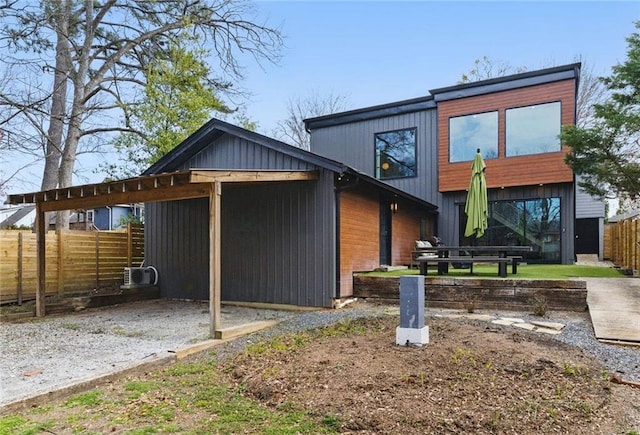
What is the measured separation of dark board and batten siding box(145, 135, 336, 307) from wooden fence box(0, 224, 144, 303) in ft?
2.39

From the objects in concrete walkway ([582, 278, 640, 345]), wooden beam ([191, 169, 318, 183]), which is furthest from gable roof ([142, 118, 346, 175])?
concrete walkway ([582, 278, 640, 345])

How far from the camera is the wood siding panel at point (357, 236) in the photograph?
8.14 m

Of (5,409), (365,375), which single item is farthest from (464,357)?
(5,409)

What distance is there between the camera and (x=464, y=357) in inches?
160

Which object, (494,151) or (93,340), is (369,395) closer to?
(93,340)

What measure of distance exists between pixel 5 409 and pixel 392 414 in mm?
2928

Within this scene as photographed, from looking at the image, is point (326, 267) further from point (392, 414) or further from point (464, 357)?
point (392, 414)

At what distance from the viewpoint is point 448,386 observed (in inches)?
133

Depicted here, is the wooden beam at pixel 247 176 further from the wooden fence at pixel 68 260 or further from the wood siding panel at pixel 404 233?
the wooden fence at pixel 68 260

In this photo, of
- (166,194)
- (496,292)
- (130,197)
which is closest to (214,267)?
(166,194)

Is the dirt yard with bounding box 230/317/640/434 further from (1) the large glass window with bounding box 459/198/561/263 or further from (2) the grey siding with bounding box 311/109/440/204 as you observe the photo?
(2) the grey siding with bounding box 311/109/440/204

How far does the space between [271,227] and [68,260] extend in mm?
4677

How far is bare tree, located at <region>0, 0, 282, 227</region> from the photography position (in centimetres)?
1201

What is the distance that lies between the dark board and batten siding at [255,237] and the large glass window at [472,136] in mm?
5916
